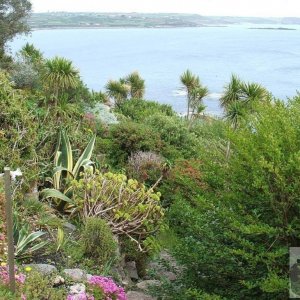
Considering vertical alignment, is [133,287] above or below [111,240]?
below

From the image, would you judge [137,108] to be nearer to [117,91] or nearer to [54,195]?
[117,91]

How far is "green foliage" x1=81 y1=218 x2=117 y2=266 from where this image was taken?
6.92 metres

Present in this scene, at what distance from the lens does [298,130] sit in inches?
207

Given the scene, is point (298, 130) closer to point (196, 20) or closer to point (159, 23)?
point (159, 23)

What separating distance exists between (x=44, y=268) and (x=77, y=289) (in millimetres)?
619

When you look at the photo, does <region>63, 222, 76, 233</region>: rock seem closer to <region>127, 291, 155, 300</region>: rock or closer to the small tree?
<region>127, 291, 155, 300</region>: rock

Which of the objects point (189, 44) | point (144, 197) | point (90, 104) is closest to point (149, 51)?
point (189, 44)

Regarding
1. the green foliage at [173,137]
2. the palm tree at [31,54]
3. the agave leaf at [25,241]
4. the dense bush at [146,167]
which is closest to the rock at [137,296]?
the agave leaf at [25,241]

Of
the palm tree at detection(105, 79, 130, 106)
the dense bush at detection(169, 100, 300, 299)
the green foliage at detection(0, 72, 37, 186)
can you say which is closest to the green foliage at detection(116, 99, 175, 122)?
the palm tree at detection(105, 79, 130, 106)

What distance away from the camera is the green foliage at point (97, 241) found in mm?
6924

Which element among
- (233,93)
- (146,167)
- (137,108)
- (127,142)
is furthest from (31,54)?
(146,167)

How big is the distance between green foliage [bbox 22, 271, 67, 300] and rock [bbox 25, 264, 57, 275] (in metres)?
0.35

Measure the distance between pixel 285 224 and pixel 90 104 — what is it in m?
13.6

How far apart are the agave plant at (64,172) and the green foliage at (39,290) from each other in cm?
304
